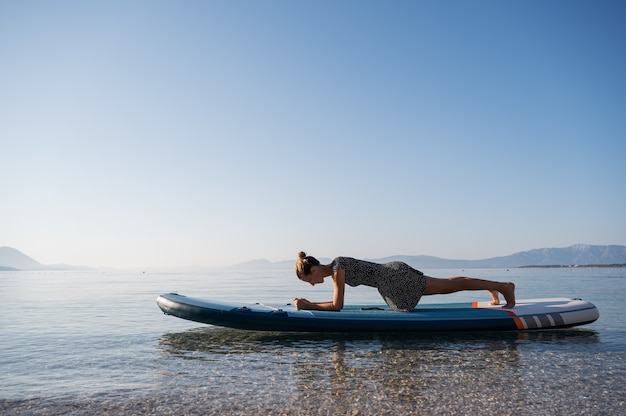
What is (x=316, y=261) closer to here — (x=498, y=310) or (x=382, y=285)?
(x=382, y=285)

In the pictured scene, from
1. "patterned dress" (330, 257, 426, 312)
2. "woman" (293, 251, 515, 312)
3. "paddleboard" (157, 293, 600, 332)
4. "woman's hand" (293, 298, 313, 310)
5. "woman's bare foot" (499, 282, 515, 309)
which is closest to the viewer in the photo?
"woman" (293, 251, 515, 312)

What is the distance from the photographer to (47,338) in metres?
8.48

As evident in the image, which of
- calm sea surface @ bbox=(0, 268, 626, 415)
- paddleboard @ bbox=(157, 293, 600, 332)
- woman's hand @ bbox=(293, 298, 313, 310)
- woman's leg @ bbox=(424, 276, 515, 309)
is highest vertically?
woman's leg @ bbox=(424, 276, 515, 309)

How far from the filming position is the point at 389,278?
7.64 m

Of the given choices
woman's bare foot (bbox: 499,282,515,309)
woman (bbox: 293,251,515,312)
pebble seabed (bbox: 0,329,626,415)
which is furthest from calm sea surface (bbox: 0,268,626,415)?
woman (bbox: 293,251,515,312)

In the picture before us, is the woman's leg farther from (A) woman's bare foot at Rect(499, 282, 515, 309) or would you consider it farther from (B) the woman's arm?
(B) the woman's arm

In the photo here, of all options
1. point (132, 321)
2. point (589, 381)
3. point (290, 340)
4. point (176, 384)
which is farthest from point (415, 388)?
point (132, 321)

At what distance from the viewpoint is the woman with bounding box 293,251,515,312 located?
7.22 metres

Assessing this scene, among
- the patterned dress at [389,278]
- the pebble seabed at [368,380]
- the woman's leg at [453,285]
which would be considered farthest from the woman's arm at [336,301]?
the woman's leg at [453,285]

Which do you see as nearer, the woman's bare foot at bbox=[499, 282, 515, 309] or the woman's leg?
the woman's leg

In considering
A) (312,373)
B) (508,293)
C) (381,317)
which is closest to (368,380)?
(312,373)

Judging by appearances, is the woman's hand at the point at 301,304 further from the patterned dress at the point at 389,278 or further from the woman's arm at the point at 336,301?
the patterned dress at the point at 389,278

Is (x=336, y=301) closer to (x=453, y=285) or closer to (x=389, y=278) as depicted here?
(x=389, y=278)

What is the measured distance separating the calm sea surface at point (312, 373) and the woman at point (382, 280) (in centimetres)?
67
